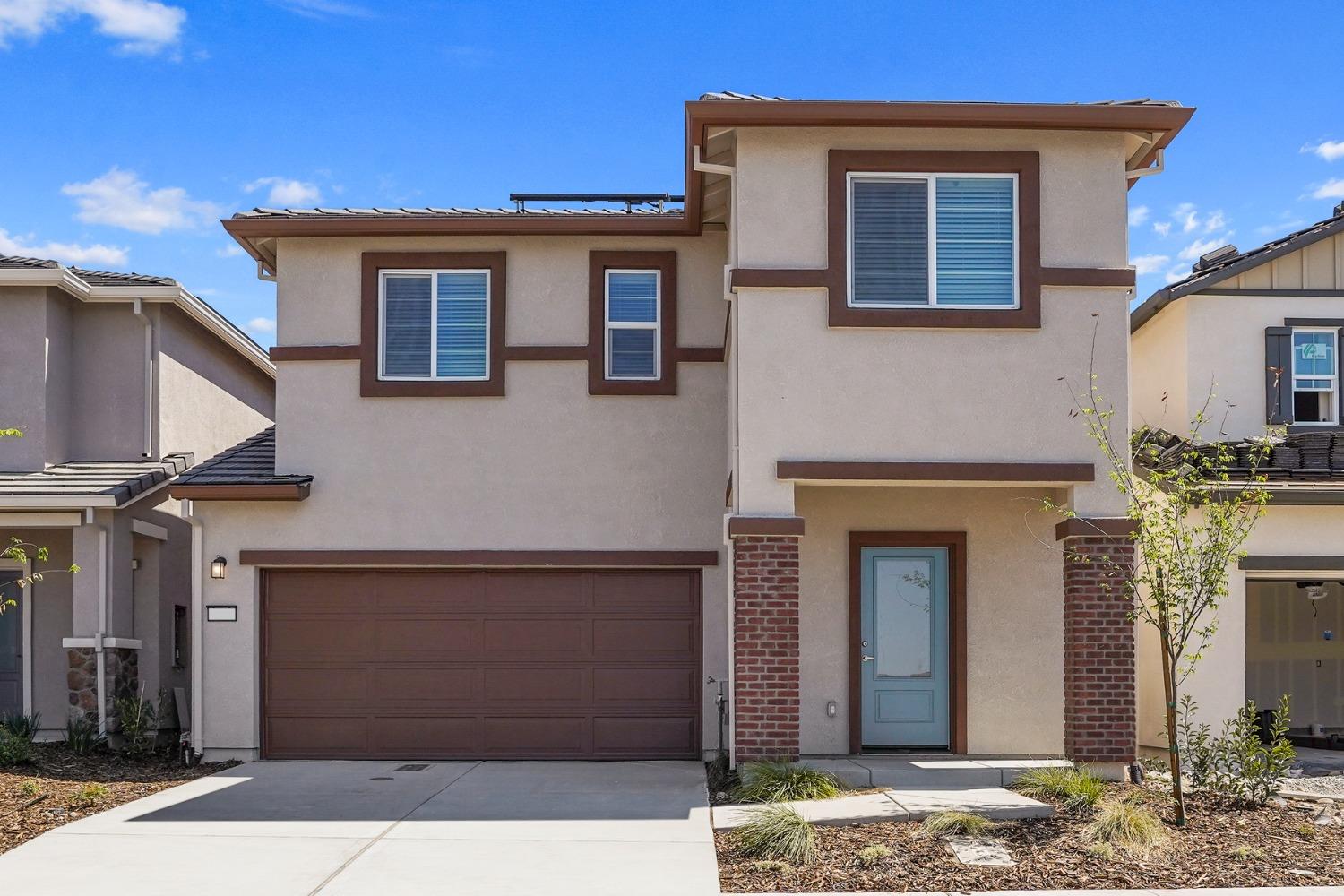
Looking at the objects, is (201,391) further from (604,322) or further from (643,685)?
(643,685)

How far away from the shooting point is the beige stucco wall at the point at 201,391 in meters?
16.6

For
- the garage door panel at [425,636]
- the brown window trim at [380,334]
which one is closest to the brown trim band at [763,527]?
the brown window trim at [380,334]

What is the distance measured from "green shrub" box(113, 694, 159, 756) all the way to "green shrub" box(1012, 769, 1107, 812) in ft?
30.7

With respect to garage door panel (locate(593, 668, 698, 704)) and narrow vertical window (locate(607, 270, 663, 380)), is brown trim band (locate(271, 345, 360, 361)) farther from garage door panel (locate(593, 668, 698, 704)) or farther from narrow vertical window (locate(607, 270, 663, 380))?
garage door panel (locate(593, 668, 698, 704))

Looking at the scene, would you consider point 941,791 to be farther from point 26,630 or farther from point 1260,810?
point 26,630

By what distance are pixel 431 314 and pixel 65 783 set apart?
19.5 feet

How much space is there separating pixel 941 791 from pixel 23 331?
39.1 feet

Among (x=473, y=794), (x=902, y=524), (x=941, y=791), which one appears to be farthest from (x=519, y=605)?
(x=941, y=791)

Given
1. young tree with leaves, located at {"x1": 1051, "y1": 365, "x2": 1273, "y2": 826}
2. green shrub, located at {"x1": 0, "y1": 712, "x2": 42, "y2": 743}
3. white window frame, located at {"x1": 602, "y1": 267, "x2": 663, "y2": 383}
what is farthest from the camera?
white window frame, located at {"x1": 602, "y1": 267, "x2": 663, "y2": 383}

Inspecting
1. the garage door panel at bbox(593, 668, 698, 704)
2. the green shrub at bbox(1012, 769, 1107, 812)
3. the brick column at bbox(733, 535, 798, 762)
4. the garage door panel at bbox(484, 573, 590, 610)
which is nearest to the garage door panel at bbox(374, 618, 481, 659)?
the garage door panel at bbox(484, 573, 590, 610)

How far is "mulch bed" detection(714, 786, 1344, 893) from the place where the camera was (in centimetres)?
830

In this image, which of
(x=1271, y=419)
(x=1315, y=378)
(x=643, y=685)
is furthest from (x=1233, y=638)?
(x=643, y=685)

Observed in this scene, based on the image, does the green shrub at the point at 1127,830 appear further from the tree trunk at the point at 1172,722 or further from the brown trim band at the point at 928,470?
the brown trim band at the point at 928,470

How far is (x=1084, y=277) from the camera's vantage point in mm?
11430
